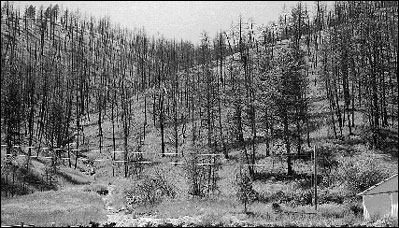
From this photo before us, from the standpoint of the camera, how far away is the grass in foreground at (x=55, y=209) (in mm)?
25281

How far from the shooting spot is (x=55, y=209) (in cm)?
2881

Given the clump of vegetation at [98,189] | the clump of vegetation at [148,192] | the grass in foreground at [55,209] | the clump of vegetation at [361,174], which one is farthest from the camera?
the clump of vegetation at [98,189]

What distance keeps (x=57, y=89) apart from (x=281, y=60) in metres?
64.5

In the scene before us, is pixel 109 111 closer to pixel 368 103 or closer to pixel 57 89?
pixel 57 89

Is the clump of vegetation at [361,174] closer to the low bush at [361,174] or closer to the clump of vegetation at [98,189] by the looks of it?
the low bush at [361,174]

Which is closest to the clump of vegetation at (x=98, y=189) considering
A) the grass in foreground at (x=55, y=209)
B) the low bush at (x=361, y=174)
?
the grass in foreground at (x=55, y=209)

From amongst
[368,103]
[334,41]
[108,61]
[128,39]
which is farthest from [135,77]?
[368,103]

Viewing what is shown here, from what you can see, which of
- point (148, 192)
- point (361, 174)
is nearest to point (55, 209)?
point (148, 192)

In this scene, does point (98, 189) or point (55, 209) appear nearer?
point (55, 209)

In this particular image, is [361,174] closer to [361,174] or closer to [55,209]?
[361,174]

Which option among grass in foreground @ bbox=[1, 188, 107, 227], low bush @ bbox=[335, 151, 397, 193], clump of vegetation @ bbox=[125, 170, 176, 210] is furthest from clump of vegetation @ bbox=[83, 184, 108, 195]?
low bush @ bbox=[335, 151, 397, 193]

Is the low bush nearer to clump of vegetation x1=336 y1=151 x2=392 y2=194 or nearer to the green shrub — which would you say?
clump of vegetation x1=336 y1=151 x2=392 y2=194

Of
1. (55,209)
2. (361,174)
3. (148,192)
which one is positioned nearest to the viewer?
(55,209)

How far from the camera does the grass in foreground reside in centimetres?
2528
